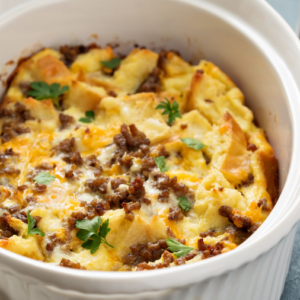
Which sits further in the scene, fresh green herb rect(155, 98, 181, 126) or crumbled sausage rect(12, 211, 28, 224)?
fresh green herb rect(155, 98, 181, 126)

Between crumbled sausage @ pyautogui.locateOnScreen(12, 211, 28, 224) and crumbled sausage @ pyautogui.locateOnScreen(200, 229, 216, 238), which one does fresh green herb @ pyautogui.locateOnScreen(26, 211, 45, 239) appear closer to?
crumbled sausage @ pyautogui.locateOnScreen(12, 211, 28, 224)

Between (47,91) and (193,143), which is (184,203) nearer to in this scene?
(193,143)

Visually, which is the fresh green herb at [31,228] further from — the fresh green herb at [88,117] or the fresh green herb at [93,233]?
the fresh green herb at [88,117]

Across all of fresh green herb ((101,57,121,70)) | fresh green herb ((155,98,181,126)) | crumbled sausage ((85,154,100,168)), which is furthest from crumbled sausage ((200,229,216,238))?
fresh green herb ((101,57,121,70))

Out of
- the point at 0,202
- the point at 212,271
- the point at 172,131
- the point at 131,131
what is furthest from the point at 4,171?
the point at 212,271

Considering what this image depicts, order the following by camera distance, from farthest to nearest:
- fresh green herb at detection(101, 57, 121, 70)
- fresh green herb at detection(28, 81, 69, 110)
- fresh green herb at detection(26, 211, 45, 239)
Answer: fresh green herb at detection(101, 57, 121, 70) → fresh green herb at detection(28, 81, 69, 110) → fresh green herb at detection(26, 211, 45, 239)

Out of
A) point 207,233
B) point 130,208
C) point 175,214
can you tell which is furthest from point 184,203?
point 130,208
